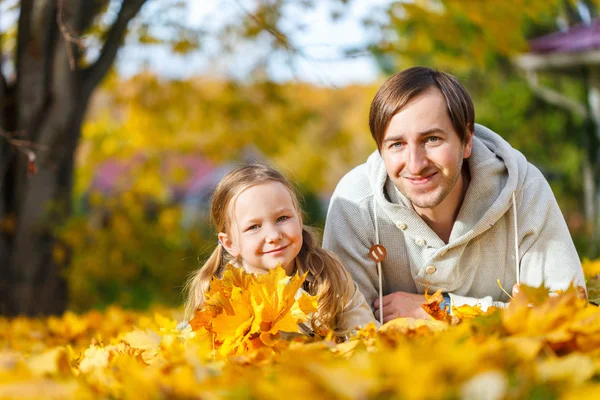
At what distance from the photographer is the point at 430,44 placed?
20.3ft

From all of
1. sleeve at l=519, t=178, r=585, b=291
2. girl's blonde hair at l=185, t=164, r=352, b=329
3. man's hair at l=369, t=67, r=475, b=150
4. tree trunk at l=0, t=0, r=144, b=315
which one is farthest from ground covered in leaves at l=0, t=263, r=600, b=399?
tree trunk at l=0, t=0, r=144, b=315

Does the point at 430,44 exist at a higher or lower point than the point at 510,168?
lower

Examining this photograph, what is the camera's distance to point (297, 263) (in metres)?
2.24

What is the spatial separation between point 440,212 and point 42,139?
2857 millimetres

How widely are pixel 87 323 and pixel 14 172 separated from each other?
5.99ft

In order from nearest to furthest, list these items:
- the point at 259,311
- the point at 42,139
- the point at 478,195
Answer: the point at 259,311, the point at 478,195, the point at 42,139

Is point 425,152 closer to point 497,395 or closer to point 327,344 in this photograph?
point 327,344

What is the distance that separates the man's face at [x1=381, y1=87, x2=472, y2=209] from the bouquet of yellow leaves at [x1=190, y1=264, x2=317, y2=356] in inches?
23.9

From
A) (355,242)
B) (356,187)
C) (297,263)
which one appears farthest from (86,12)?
(297,263)

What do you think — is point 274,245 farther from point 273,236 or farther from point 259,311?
point 259,311

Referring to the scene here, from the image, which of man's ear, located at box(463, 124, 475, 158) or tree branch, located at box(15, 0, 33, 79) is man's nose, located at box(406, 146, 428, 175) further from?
tree branch, located at box(15, 0, 33, 79)

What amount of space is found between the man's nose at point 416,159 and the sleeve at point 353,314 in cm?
43

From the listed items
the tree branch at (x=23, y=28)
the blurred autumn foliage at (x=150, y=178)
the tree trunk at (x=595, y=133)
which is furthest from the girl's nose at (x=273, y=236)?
the tree trunk at (x=595, y=133)

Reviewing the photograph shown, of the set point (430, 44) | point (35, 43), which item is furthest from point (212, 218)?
point (430, 44)
